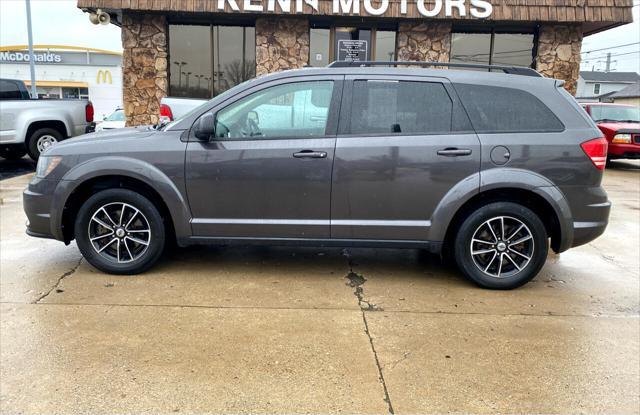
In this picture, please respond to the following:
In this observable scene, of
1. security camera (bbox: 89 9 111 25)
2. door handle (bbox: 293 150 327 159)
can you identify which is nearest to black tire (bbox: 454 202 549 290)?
door handle (bbox: 293 150 327 159)

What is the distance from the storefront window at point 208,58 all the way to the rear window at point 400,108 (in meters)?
7.40

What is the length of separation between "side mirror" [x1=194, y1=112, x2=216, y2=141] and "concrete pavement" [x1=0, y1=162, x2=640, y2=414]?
1250 mm

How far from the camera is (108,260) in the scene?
4.57 m

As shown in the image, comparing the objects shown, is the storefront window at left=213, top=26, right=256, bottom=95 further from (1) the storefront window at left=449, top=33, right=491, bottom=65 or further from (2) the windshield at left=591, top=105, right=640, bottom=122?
(2) the windshield at left=591, top=105, right=640, bottom=122

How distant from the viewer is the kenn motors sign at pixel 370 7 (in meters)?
10.0

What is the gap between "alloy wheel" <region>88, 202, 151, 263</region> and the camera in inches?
177

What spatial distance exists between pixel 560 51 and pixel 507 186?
835cm

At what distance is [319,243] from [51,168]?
7.86 ft

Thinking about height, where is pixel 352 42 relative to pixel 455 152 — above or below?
above

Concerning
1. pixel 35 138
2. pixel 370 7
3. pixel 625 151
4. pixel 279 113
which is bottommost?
pixel 625 151

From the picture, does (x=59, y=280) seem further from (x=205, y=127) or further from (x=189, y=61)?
(x=189, y=61)

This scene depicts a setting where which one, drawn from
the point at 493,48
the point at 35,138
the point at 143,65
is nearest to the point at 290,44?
the point at 143,65

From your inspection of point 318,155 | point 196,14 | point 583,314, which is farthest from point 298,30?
point 583,314

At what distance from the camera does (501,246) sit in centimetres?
439
